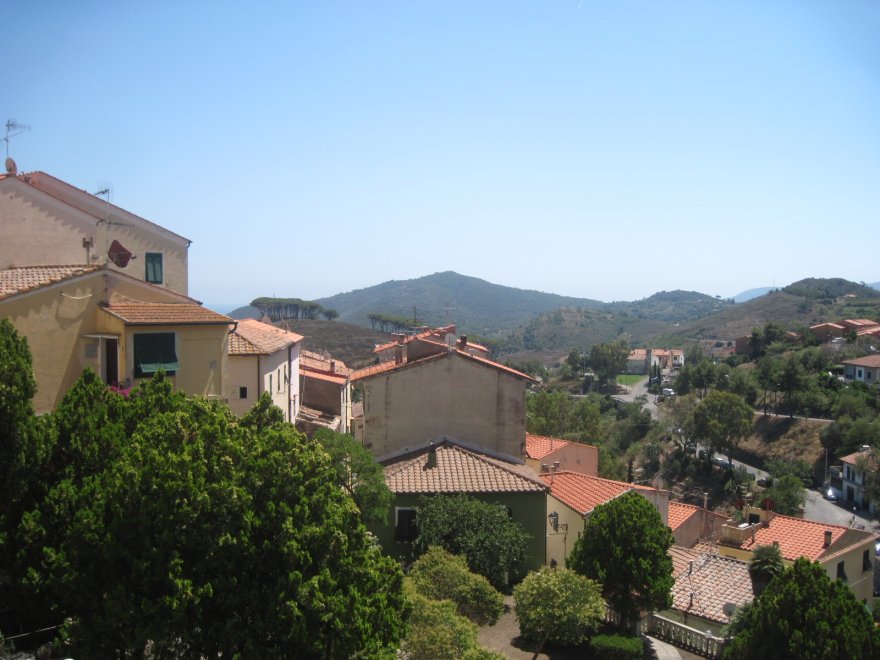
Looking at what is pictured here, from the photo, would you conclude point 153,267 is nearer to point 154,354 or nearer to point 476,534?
point 154,354

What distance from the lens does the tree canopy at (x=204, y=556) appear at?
34.8 feet

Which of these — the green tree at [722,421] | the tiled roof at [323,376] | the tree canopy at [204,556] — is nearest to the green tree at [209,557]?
the tree canopy at [204,556]

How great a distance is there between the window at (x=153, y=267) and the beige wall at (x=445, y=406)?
8.43 meters

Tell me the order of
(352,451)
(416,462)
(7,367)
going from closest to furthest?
(7,367) → (352,451) → (416,462)

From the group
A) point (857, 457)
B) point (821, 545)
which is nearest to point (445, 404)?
point (821, 545)

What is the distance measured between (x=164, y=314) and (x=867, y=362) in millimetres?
97627

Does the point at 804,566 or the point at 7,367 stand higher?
the point at 7,367

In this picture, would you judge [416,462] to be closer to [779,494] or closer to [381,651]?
[381,651]

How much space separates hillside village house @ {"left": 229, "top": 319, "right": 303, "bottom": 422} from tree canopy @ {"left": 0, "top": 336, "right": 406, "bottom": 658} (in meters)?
12.7

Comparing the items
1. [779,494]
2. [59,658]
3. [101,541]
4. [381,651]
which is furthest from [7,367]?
[779,494]

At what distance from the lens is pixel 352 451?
19.8 metres

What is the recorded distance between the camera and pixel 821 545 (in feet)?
96.2

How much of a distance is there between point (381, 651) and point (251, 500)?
3.09 m

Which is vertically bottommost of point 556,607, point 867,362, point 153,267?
point 867,362
